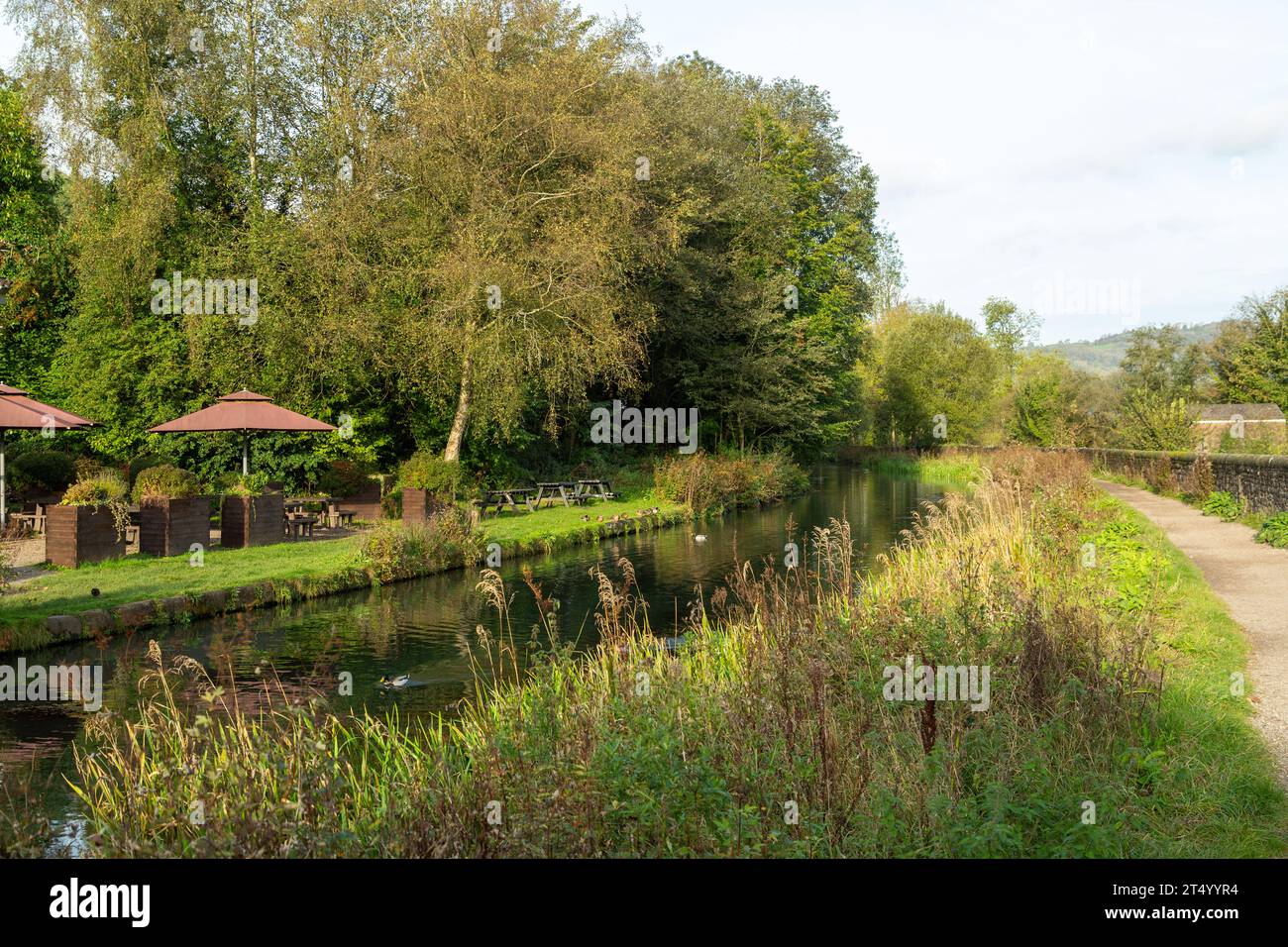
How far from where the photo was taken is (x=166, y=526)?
15016mm

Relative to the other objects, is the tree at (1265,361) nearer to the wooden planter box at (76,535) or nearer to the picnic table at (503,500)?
the picnic table at (503,500)

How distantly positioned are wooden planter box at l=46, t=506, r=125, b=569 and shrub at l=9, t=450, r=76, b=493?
723cm

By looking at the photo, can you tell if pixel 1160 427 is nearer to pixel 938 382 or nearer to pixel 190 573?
pixel 938 382

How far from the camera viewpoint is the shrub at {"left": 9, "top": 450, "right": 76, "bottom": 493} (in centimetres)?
2041

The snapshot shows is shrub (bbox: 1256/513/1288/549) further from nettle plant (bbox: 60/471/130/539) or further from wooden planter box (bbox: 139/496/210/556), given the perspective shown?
nettle plant (bbox: 60/471/130/539)

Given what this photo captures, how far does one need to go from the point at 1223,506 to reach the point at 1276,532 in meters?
5.79

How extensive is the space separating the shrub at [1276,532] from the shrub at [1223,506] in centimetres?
408

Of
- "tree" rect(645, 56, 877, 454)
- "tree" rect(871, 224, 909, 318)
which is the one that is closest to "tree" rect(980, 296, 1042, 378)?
"tree" rect(871, 224, 909, 318)

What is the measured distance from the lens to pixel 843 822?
4832mm

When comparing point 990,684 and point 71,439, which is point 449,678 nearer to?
point 990,684

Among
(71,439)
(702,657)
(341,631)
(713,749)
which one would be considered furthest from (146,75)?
(713,749)
